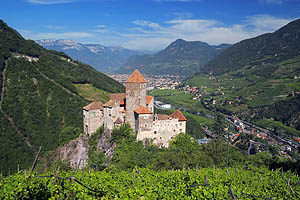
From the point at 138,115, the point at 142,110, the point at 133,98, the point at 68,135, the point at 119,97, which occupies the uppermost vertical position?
the point at 133,98

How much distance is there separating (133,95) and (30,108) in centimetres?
4320

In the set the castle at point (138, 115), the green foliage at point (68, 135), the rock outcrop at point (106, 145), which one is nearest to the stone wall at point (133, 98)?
the castle at point (138, 115)

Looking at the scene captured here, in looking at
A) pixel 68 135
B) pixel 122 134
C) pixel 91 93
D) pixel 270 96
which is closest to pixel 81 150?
pixel 122 134

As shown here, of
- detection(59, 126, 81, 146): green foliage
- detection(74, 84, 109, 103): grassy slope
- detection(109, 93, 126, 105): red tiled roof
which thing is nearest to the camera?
detection(109, 93, 126, 105): red tiled roof

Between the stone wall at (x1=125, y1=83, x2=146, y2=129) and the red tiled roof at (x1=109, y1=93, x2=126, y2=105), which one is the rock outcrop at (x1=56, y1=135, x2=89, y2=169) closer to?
the red tiled roof at (x1=109, y1=93, x2=126, y2=105)

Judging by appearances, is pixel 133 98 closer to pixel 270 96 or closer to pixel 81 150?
pixel 81 150

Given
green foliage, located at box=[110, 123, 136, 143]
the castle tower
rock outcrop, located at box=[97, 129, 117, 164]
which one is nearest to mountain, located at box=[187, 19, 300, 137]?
the castle tower

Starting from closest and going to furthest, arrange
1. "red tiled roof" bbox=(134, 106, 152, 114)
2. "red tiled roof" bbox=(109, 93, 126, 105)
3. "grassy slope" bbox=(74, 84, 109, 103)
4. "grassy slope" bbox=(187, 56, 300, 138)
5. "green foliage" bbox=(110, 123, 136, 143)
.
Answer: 1. "red tiled roof" bbox=(134, 106, 152, 114)
2. "green foliage" bbox=(110, 123, 136, 143)
3. "red tiled roof" bbox=(109, 93, 126, 105)
4. "grassy slope" bbox=(74, 84, 109, 103)
5. "grassy slope" bbox=(187, 56, 300, 138)

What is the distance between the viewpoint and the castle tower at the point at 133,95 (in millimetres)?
38250

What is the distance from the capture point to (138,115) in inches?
1463

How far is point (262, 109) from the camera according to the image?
373 feet

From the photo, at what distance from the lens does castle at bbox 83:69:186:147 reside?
37781 millimetres

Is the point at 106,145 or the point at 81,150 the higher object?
the point at 106,145

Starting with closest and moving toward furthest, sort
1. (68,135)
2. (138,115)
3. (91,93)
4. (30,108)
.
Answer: (138,115) < (68,135) < (30,108) < (91,93)
